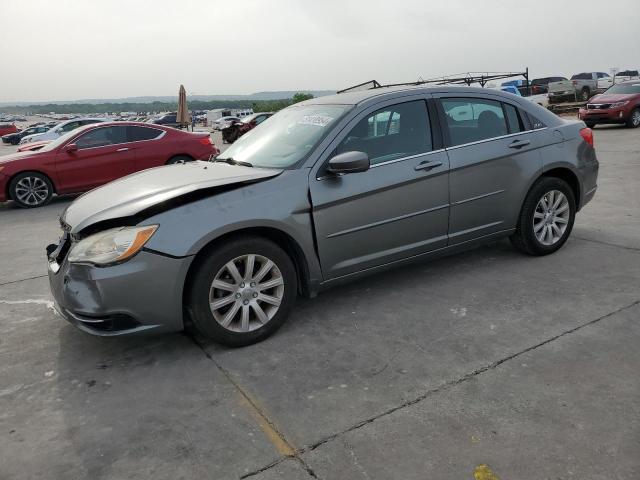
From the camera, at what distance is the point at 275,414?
275 cm

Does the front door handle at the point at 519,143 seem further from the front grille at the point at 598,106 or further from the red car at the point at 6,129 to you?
the red car at the point at 6,129

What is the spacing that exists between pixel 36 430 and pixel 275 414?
1.20 m

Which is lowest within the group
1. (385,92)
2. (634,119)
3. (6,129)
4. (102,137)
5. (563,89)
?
(634,119)

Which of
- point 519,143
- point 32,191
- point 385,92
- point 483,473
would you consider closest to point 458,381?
point 483,473

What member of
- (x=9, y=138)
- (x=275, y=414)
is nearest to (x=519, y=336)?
(x=275, y=414)

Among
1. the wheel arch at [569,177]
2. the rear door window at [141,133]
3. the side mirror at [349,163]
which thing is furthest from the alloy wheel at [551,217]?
the rear door window at [141,133]

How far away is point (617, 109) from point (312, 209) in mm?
17011

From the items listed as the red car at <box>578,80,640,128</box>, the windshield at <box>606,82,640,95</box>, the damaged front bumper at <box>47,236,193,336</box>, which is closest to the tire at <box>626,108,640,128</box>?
the red car at <box>578,80,640,128</box>

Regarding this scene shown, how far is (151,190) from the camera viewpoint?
3586mm

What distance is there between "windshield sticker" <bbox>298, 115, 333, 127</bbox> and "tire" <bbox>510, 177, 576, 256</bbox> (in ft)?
6.37

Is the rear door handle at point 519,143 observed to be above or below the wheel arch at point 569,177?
above

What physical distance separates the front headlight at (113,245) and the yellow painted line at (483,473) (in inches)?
82.6

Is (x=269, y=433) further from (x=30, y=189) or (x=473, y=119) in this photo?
(x=30, y=189)

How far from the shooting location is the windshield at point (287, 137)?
3.86 m
